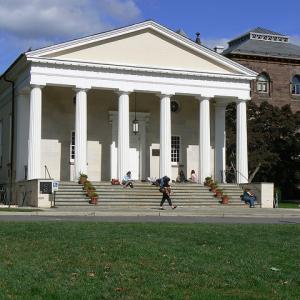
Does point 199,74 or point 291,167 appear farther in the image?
point 291,167

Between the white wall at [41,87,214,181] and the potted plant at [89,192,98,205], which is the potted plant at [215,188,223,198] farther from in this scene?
the potted plant at [89,192,98,205]

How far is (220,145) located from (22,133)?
12.9 meters

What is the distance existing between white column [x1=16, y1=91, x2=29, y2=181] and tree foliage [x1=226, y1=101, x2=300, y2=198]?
53.1ft

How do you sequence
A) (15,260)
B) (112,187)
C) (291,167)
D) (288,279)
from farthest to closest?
(291,167) → (112,187) → (15,260) → (288,279)

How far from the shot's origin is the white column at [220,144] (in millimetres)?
42656

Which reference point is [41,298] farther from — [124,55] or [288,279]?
[124,55]

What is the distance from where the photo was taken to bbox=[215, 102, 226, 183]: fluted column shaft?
4266 cm

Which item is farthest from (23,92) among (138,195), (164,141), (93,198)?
(138,195)

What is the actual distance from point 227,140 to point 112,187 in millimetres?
15108

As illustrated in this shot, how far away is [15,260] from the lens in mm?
10438

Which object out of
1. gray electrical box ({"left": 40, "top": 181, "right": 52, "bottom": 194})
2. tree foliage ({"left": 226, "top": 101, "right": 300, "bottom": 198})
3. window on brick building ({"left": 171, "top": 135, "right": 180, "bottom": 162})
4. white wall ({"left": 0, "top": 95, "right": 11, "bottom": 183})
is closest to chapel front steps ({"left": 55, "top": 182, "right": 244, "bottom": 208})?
gray electrical box ({"left": 40, "top": 181, "right": 52, "bottom": 194})

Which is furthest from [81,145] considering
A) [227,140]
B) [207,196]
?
[227,140]

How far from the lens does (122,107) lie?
123 ft

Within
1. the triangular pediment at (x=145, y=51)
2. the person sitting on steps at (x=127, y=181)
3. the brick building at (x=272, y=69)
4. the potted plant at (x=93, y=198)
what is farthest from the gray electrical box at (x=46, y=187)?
the brick building at (x=272, y=69)
